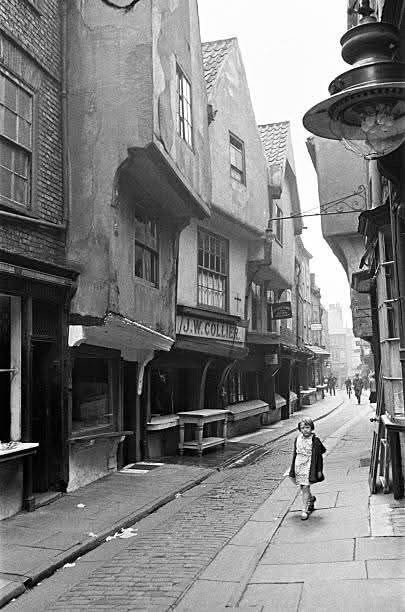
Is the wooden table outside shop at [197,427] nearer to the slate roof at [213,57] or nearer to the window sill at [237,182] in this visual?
the window sill at [237,182]

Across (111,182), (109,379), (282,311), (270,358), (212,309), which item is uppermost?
(111,182)

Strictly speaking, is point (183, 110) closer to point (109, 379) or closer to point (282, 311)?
point (109, 379)

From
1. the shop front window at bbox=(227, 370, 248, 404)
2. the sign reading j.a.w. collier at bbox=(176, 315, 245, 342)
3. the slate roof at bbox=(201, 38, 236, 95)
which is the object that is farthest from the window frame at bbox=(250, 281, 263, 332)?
the slate roof at bbox=(201, 38, 236, 95)

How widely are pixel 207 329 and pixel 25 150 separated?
28.8 feet

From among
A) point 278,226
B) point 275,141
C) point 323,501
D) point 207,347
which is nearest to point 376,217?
point 323,501

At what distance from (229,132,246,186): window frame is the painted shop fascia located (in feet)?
20.1

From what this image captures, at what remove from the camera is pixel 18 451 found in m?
8.29

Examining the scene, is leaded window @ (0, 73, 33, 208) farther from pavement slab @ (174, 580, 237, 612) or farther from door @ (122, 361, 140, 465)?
pavement slab @ (174, 580, 237, 612)

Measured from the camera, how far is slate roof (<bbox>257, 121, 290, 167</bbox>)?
83.0 feet

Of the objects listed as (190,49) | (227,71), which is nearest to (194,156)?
(190,49)

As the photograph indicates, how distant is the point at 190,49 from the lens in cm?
1461

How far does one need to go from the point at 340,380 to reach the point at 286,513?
88237 millimetres

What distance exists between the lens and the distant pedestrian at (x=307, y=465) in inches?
342

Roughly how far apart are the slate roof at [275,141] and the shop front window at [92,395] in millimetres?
14923
